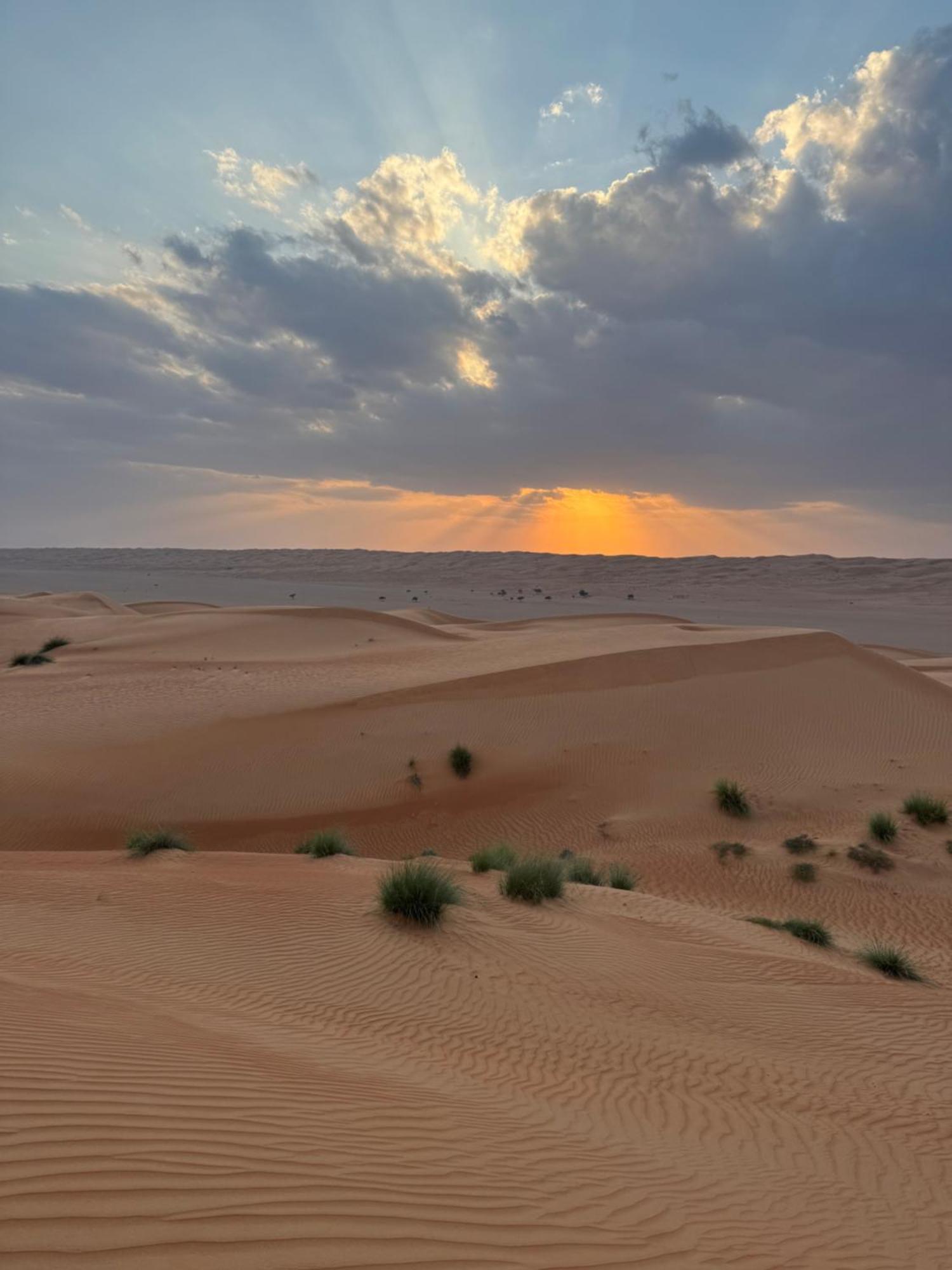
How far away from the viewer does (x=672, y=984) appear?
25.9 feet

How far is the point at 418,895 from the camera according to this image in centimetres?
867

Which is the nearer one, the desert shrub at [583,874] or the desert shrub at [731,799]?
the desert shrub at [583,874]

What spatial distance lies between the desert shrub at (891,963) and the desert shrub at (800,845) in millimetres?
3349

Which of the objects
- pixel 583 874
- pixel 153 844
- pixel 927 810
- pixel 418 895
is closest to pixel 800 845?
pixel 927 810

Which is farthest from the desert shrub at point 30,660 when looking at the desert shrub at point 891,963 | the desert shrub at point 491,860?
the desert shrub at point 891,963

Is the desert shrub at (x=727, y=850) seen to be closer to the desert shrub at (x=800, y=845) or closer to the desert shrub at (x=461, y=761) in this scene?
the desert shrub at (x=800, y=845)

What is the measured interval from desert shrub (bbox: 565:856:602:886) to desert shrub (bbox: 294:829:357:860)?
10.8 feet

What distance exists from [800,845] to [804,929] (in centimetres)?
325

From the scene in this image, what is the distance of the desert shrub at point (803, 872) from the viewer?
12.0 m

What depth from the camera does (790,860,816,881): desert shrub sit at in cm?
1205

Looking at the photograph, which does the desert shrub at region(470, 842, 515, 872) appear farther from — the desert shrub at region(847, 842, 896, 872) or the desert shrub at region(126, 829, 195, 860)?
the desert shrub at region(847, 842, 896, 872)

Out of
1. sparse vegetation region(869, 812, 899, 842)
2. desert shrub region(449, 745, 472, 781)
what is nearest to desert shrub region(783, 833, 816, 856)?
sparse vegetation region(869, 812, 899, 842)

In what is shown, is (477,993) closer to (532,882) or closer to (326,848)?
(532,882)

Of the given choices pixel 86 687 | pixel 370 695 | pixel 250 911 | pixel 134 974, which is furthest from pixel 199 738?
pixel 134 974
